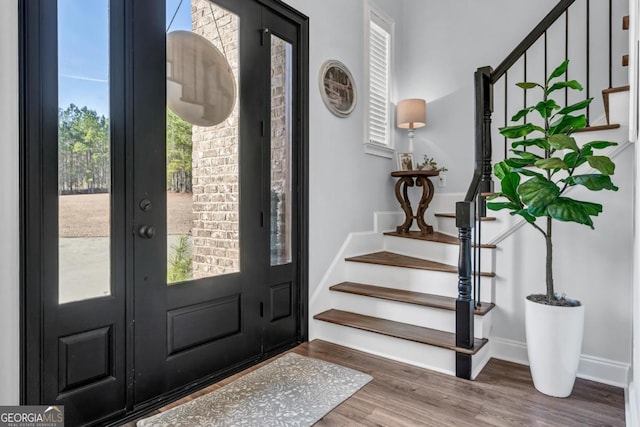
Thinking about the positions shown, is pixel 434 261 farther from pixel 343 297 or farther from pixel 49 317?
pixel 49 317

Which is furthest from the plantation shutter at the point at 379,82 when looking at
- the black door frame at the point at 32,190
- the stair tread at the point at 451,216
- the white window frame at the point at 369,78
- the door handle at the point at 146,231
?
the black door frame at the point at 32,190

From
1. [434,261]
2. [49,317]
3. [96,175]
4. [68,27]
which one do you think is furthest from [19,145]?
[434,261]

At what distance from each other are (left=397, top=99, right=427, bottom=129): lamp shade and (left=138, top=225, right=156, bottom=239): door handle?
267 cm

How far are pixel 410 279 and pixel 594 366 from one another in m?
1.24

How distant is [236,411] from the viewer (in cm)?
191

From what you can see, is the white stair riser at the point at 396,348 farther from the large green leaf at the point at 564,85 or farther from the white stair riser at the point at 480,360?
the large green leaf at the point at 564,85

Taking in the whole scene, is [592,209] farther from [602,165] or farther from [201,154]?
[201,154]

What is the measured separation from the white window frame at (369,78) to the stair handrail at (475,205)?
1019 millimetres

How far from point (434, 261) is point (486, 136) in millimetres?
1071

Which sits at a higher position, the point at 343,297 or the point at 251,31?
the point at 251,31

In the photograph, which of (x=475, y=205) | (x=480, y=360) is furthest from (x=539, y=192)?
(x=480, y=360)

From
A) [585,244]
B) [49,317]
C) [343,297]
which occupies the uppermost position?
[585,244]

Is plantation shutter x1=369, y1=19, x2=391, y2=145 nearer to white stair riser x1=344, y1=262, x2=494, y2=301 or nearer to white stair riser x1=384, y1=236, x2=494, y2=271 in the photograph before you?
white stair riser x1=384, y1=236, x2=494, y2=271

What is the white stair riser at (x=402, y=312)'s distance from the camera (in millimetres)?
2508
